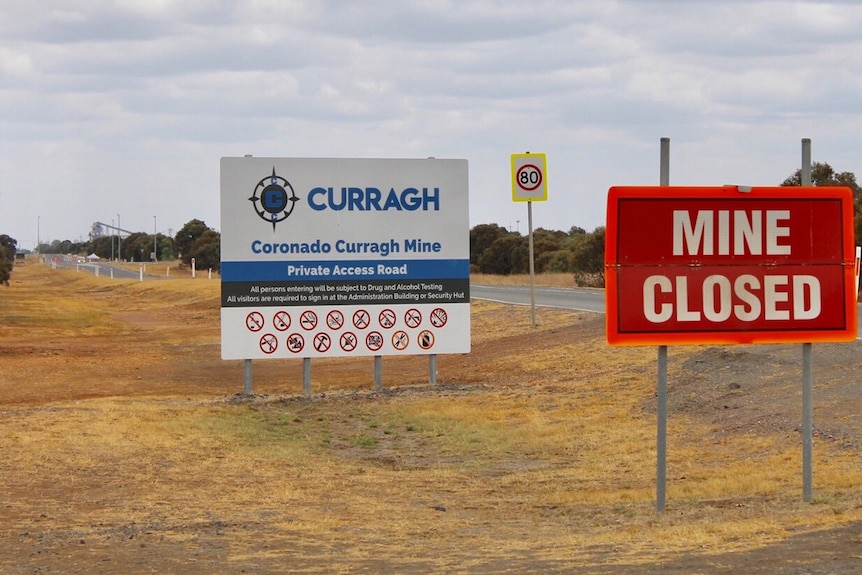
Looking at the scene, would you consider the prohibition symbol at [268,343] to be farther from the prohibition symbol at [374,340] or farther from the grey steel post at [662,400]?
the grey steel post at [662,400]

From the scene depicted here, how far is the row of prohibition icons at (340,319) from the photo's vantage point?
18469 millimetres

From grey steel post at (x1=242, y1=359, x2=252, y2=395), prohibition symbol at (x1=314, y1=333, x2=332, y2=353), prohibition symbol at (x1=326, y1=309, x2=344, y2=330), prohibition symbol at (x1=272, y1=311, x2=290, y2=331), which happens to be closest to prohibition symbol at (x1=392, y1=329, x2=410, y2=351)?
prohibition symbol at (x1=326, y1=309, x2=344, y2=330)

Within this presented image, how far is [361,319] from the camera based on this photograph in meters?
18.8

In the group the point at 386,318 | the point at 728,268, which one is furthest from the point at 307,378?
the point at 728,268

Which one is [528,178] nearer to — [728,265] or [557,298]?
[557,298]

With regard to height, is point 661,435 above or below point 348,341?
below

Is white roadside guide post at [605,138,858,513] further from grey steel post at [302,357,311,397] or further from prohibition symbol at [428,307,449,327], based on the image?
grey steel post at [302,357,311,397]

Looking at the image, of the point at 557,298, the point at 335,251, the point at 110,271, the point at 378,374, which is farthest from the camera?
the point at 110,271

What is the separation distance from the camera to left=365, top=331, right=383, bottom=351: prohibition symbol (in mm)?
18781

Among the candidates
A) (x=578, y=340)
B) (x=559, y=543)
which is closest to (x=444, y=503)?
(x=559, y=543)

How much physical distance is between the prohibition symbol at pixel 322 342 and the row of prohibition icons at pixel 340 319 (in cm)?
14

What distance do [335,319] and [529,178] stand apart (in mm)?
7462

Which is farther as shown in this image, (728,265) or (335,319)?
(335,319)

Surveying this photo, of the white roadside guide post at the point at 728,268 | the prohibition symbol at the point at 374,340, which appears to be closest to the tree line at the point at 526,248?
the prohibition symbol at the point at 374,340
